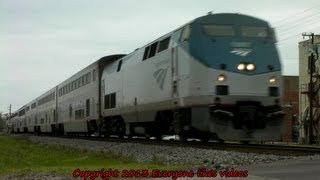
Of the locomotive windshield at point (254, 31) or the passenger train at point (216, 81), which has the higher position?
the locomotive windshield at point (254, 31)

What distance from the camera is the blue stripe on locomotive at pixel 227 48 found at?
58.4 feet

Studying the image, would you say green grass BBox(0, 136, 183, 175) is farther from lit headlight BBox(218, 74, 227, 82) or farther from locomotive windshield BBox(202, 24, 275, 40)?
locomotive windshield BBox(202, 24, 275, 40)

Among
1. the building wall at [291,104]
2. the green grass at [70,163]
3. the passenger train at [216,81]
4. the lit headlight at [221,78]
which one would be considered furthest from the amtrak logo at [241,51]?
the building wall at [291,104]

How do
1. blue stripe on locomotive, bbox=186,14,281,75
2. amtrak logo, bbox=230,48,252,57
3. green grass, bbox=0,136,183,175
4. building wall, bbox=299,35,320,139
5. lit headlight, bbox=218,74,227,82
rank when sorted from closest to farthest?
green grass, bbox=0,136,183,175
lit headlight, bbox=218,74,227,82
blue stripe on locomotive, bbox=186,14,281,75
amtrak logo, bbox=230,48,252,57
building wall, bbox=299,35,320,139

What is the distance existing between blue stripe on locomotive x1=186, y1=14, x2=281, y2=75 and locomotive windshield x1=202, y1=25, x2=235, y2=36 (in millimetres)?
152

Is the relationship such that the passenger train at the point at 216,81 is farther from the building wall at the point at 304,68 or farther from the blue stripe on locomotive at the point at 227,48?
the building wall at the point at 304,68

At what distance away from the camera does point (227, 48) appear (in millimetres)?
18016

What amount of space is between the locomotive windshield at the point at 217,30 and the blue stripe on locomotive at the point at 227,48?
0.50 ft

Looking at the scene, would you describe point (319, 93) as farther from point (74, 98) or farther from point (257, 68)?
point (257, 68)

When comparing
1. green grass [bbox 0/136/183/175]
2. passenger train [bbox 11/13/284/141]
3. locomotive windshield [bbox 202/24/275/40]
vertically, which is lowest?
green grass [bbox 0/136/183/175]

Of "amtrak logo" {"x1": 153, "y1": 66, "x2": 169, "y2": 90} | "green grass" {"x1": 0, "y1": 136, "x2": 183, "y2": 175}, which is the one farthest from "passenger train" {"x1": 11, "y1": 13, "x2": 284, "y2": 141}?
"green grass" {"x1": 0, "y1": 136, "x2": 183, "y2": 175}

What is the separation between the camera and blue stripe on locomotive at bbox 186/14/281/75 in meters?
17.8

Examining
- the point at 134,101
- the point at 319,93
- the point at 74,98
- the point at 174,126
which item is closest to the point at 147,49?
the point at 134,101

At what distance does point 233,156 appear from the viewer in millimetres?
14172
